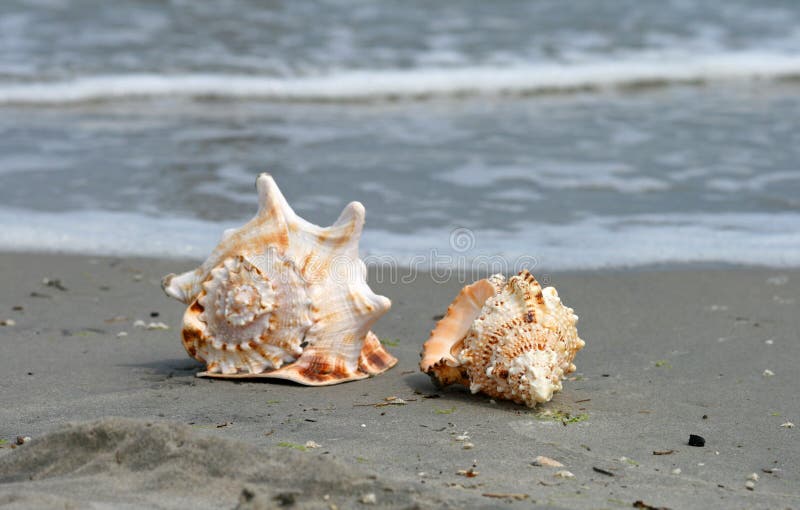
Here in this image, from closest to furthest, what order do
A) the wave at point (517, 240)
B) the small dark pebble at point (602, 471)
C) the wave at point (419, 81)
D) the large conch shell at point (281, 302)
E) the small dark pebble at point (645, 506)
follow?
the small dark pebble at point (645, 506), the small dark pebble at point (602, 471), the large conch shell at point (281, 302), the wave at point (517, 240), the wave at point (419, 81)

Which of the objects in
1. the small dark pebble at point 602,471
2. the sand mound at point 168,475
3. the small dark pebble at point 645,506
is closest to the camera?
the sand mound at point 168,475

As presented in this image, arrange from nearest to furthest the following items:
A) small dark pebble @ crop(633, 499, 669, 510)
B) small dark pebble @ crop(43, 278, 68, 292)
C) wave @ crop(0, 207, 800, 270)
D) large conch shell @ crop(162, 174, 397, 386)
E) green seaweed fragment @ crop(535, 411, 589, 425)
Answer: small dark pebble @ crop(633, 499, 669, 510) → green seaweed fragment @ crop(535, 411, 589, 425) → large conch shell @ crop(162, 174, 397, 386) → small dark pebble @ crop(43, 278, 68, 292) → wave @ crop(0, 207, 800, 270)

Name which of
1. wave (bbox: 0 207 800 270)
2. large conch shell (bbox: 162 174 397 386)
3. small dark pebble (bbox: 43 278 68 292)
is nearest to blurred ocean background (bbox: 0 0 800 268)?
wave (bbox: 0 207 800 270)

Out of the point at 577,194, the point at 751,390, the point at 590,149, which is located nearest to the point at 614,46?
the point at 590,149

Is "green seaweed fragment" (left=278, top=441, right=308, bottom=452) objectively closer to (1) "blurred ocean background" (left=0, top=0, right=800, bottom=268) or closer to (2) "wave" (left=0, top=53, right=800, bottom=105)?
(1) "blurred ocean background" (left=0, top=0, right=800, bottom=268)

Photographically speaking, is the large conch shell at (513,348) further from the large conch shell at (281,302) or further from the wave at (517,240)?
the wave at (517,240)

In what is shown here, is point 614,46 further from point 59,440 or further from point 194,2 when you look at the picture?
point 59,440

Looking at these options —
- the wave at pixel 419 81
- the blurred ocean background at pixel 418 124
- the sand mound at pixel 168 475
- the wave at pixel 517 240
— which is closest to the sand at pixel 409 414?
the sand mound at pixel 168 475
